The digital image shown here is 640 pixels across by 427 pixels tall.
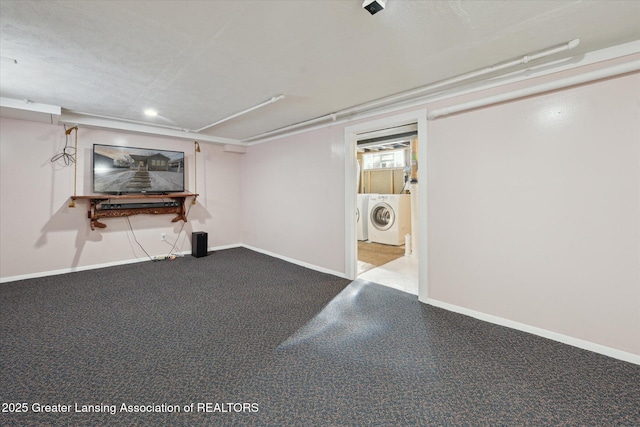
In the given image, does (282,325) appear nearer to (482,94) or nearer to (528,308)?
(528,308)

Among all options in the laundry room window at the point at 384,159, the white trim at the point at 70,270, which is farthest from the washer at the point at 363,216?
the white trim at the point at 70,270

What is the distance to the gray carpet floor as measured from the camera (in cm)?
150

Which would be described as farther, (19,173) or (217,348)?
(19,173)

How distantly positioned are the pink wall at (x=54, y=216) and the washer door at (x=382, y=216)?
4.09 m

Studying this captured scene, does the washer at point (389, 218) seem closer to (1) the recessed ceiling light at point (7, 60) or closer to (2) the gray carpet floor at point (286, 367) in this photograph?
(2) the gray carpet floor at point (286, 367)

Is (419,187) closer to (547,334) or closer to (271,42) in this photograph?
(547,334)

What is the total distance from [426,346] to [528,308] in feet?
3.45

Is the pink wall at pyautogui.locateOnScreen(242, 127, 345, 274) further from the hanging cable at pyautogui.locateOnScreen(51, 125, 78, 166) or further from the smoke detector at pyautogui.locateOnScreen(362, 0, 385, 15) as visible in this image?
the hanging cable at pyautogui.locateOnScreen(51, 125, 78, 166)

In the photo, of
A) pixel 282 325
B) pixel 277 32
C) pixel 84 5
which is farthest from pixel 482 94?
pixel 84 5

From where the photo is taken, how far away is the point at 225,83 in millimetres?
2682

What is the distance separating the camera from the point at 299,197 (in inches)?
179

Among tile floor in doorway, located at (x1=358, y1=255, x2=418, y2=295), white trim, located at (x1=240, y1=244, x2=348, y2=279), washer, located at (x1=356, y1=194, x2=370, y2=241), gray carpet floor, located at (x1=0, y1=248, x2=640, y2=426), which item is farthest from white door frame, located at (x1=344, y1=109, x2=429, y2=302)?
washer, located at (x1=356, y1=194, x2=370, y2=241)

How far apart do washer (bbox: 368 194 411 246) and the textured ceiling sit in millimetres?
3403

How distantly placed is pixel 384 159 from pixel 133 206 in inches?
233
